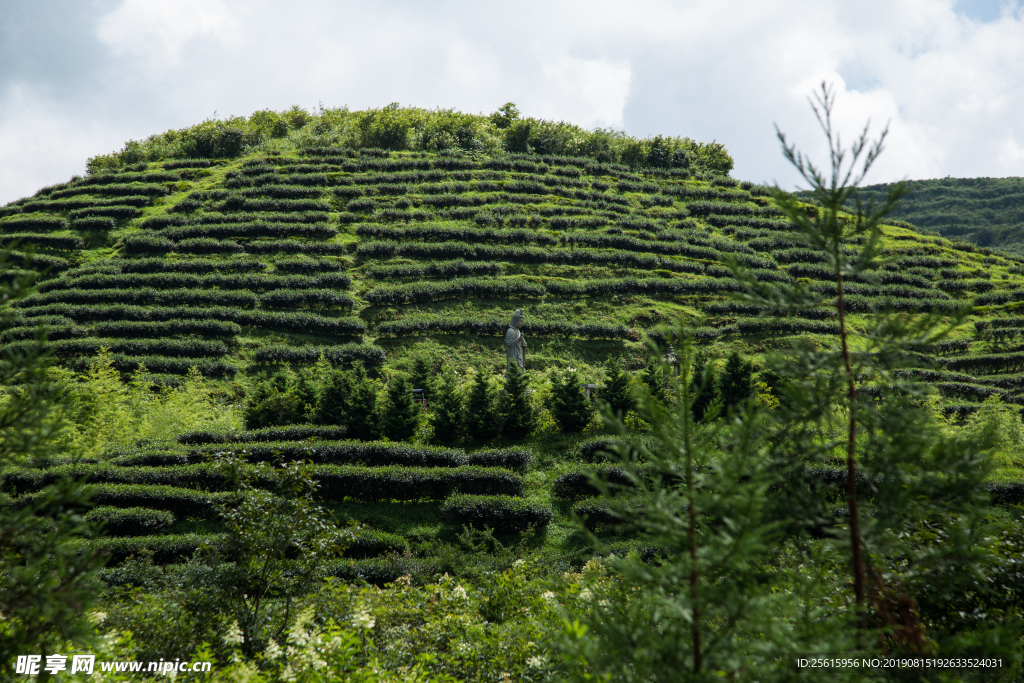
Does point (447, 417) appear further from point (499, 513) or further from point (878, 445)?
point (878, 445)

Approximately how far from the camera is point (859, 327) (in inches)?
1113

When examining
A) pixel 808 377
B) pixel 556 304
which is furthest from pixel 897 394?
pixel 556 304

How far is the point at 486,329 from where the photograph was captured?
1089 inches

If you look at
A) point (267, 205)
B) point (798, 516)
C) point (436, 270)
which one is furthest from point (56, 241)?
point (798, 516)

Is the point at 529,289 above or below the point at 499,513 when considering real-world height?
above

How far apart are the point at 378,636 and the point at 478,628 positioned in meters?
1.62

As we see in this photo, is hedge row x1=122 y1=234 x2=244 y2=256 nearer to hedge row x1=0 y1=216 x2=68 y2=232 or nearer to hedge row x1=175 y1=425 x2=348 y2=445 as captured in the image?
hedge row x1=0 y1=216 x2=68 y2=232

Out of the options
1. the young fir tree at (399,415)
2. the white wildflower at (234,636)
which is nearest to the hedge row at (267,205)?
the young fir tree at (399,415)

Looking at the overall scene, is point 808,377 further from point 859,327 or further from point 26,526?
point 859,327

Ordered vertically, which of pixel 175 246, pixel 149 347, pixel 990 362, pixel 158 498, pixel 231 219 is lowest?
pixel 158 498

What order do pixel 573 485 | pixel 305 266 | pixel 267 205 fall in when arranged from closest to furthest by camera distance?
pixel 573 485, pixel 305 266, pixel 267 205

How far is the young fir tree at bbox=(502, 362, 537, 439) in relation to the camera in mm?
15773

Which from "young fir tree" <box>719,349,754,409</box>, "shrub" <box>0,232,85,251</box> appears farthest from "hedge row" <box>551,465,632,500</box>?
"shrub" <box>0,232,85,251</box>

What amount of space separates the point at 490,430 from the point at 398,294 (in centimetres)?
1639
